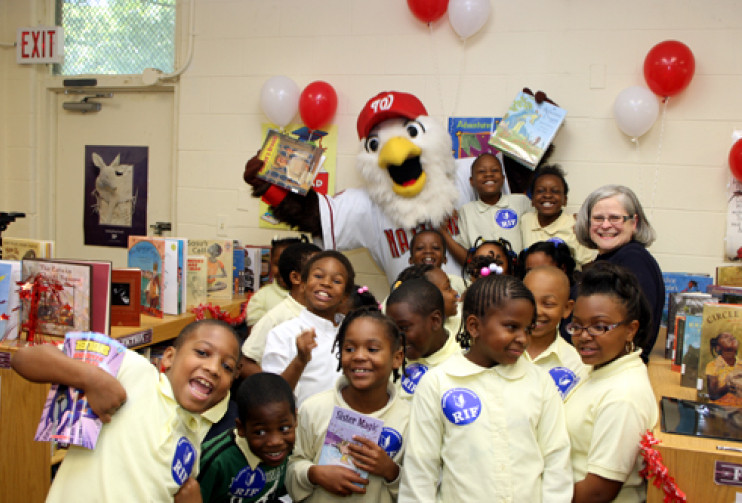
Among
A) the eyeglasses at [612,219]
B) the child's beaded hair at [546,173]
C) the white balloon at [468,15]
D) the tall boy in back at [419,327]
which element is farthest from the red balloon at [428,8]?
the tall boy in back at [419,327]

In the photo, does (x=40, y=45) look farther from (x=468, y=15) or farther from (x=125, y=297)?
(x=468, y=15)

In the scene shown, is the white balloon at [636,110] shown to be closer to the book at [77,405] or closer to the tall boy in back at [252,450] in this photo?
the tall boy in back at [252,450]

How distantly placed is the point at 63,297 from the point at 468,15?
2620 mm

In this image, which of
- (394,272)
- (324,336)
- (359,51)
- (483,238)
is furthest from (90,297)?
(359,51)

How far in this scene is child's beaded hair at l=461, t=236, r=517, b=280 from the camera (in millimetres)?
2820

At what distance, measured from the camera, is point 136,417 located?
1.40 metres

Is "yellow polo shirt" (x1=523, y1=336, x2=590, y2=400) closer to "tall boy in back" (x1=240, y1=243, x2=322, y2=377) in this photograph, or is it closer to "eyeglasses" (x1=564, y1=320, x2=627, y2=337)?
"eyeglasses" (x1=564, y1=320, x2=627, y2=337)

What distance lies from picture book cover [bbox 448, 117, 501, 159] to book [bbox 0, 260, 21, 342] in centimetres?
248

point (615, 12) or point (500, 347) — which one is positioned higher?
point (615, 12)

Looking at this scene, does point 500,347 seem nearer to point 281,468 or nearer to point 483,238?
point 281,468

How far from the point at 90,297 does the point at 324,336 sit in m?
1.03

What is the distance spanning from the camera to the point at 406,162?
10.8ft

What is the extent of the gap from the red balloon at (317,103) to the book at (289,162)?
2.13 feet

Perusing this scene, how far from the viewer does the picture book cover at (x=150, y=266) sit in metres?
3.13
